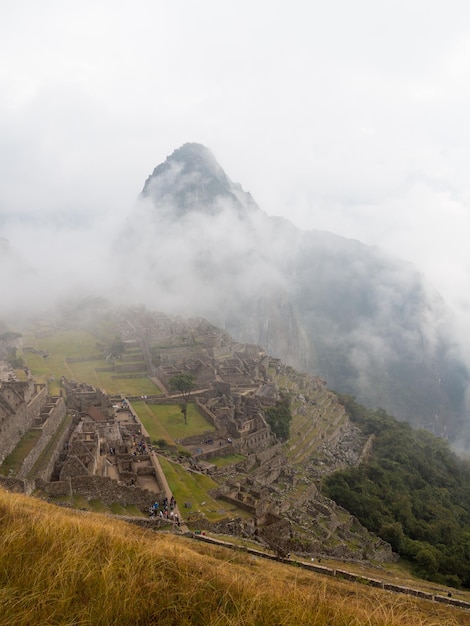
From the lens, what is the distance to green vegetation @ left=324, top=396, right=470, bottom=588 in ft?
76.7

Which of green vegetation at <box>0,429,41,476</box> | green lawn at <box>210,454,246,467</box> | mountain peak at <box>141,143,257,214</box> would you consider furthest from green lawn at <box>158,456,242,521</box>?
mountain peak at <box>141,143,257,214</box>

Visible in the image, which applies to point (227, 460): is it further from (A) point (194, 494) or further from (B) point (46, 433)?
(B) point (46, 433)

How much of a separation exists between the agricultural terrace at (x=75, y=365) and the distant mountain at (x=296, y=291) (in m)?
35.2

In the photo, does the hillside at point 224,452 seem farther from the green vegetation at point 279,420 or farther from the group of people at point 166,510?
the group of people at point 166,510

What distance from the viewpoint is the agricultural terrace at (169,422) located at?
96.7 ft

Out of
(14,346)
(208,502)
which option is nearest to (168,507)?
(208,502)

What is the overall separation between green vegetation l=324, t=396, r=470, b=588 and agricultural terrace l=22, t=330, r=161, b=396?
59.4ft

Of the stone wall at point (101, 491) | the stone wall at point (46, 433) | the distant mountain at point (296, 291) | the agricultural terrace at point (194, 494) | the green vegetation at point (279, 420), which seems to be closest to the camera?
the stone wall at point (101, 491)

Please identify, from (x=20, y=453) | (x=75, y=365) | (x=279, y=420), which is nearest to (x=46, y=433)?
(x=20, y=453)

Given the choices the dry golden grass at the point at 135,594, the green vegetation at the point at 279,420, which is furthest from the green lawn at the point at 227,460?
the dry golden grass at the point at 135,594

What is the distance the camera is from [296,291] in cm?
17262

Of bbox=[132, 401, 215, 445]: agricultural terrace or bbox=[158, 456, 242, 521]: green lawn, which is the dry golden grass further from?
bbox=[132, 401, 215, 445]: agricultural terrace

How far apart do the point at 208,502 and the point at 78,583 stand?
693 inches

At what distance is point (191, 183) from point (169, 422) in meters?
161
